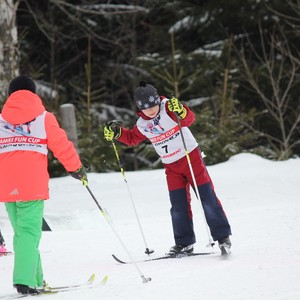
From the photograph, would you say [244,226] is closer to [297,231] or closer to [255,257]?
[297,231]

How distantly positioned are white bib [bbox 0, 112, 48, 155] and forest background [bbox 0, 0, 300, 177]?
20.3 feet

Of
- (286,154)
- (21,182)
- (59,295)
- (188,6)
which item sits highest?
(188,6)

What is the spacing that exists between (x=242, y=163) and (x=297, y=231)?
455 cm

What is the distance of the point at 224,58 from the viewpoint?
15.9 metres

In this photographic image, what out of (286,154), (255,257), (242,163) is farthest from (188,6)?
(255,257)

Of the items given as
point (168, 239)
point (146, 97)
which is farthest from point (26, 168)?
point (168, 239)

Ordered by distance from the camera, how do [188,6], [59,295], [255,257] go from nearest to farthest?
[59,295]
[255,257]
[188,6]

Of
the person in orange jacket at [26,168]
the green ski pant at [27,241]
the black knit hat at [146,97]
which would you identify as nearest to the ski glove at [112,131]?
the black knit hat at [146,97]

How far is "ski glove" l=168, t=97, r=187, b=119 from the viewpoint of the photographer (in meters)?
5.78

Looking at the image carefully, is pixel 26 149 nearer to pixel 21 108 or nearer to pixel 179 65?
pixel 21 108

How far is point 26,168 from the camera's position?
193 inches

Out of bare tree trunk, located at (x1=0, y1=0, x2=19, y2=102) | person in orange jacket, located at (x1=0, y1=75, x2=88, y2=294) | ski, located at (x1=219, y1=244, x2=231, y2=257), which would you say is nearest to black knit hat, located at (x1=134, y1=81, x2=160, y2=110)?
person in orange jacket, located at (x1=0, y1=75, x2=88, y2=294)

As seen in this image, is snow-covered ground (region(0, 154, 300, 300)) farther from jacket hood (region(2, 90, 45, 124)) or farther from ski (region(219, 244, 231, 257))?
jacket hood (region(2, 90, 45, 124))

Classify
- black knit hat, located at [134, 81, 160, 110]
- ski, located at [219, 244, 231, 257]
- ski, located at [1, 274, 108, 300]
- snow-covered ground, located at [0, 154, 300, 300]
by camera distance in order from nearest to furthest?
snow-covered ground, located at [0, 154, 300, 300], ski, located at [1, 274, 108, 300], ski, located at [219, 244, 231, 257], black knit hat, located at [134, 81, 160, 110]
